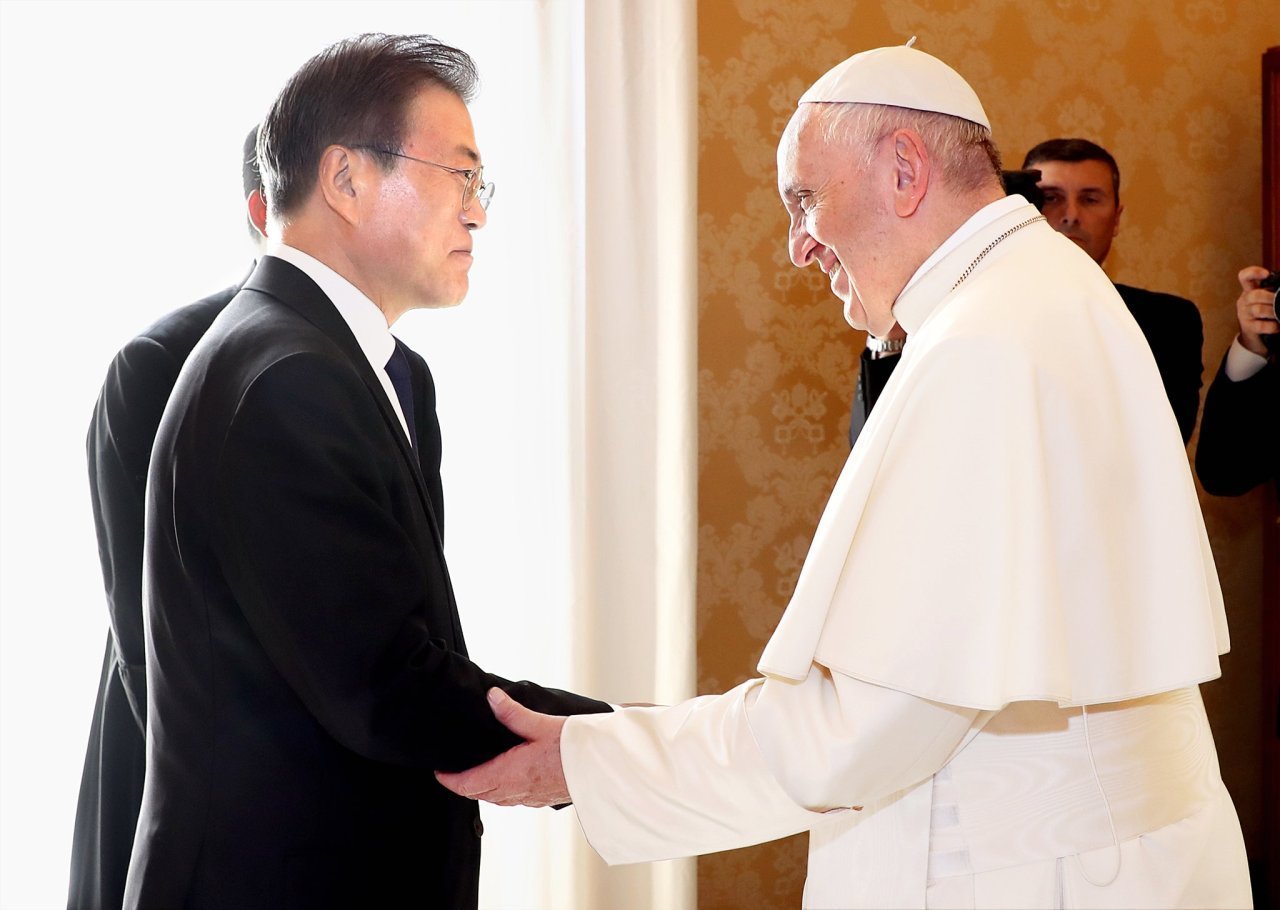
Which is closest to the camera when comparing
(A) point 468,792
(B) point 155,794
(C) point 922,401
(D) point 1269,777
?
(C) point 922,401

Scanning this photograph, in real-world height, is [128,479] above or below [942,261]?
below

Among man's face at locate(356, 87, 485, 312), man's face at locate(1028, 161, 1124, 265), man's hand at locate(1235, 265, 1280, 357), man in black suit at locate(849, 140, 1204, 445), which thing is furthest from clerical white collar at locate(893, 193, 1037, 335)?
man's hand at locate(1235, 265, 1280, 357)

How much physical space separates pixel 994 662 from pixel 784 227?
2386 millimetres

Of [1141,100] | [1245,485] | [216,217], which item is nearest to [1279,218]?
[1141,100]

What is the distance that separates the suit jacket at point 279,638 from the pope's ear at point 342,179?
25 centimetres

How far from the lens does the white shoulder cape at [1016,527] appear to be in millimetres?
1329

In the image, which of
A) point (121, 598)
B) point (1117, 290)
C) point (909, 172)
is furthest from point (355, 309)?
point (1117, 290)

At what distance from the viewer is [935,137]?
1704 millimetres

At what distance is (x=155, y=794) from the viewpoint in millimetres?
1531

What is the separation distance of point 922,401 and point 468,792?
855mm

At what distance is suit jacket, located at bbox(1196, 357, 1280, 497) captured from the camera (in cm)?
329

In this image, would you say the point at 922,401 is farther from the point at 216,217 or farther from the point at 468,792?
the point at 216,217

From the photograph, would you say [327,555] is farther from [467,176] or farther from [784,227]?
[784,227]

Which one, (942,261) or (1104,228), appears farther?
(1104,228)
